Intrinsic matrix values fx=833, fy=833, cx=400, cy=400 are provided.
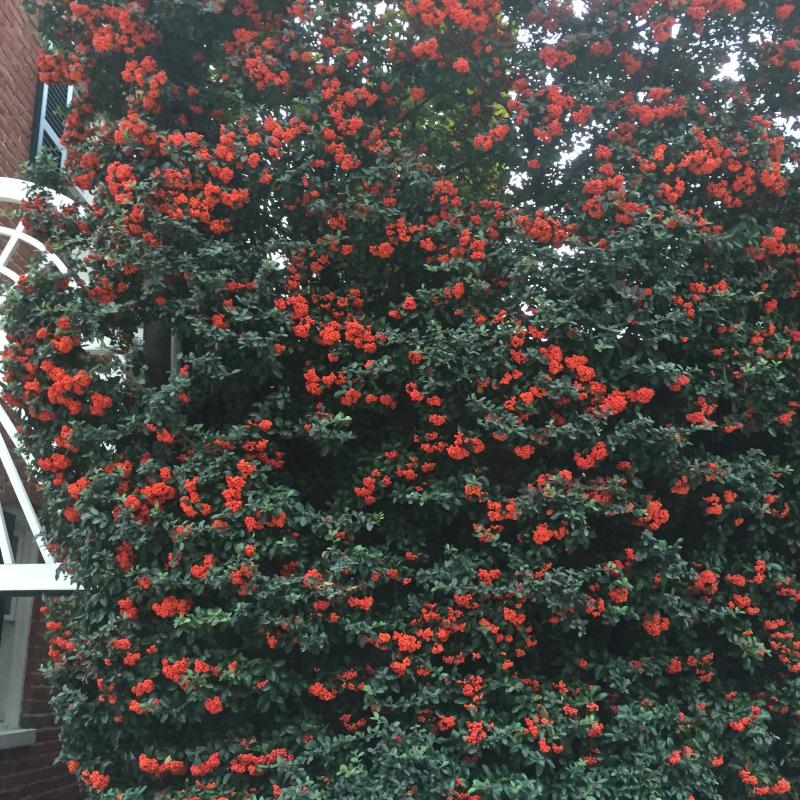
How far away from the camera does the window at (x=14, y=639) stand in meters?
6.37

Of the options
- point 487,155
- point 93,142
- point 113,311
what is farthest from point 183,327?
point 487,155

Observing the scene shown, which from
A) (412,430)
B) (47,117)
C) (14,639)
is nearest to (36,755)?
(14,639)

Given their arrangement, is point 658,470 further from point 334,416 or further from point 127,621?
point 127,621

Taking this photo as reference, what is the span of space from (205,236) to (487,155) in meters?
1.71

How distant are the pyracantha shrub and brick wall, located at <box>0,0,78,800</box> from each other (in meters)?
2.32

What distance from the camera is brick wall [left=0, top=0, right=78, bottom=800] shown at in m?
6.32

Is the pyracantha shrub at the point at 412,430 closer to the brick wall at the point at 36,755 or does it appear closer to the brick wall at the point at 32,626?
the brick wall at the point at 32,626

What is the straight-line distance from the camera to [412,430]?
421 cm

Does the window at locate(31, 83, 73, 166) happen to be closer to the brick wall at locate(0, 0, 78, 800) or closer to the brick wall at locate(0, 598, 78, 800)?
the brick wall at locate(0, 0, 78, 800)

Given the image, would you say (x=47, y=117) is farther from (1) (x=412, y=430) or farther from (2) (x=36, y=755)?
(2) (x=36, y=755)

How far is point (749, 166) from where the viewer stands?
13.9 ft

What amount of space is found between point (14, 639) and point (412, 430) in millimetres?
4288

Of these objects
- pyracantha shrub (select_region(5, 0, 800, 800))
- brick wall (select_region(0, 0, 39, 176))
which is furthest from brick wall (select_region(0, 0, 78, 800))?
pyracantha shrub (select_region(5, 0, 800, 800))

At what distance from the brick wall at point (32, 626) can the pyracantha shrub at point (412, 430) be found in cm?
232
